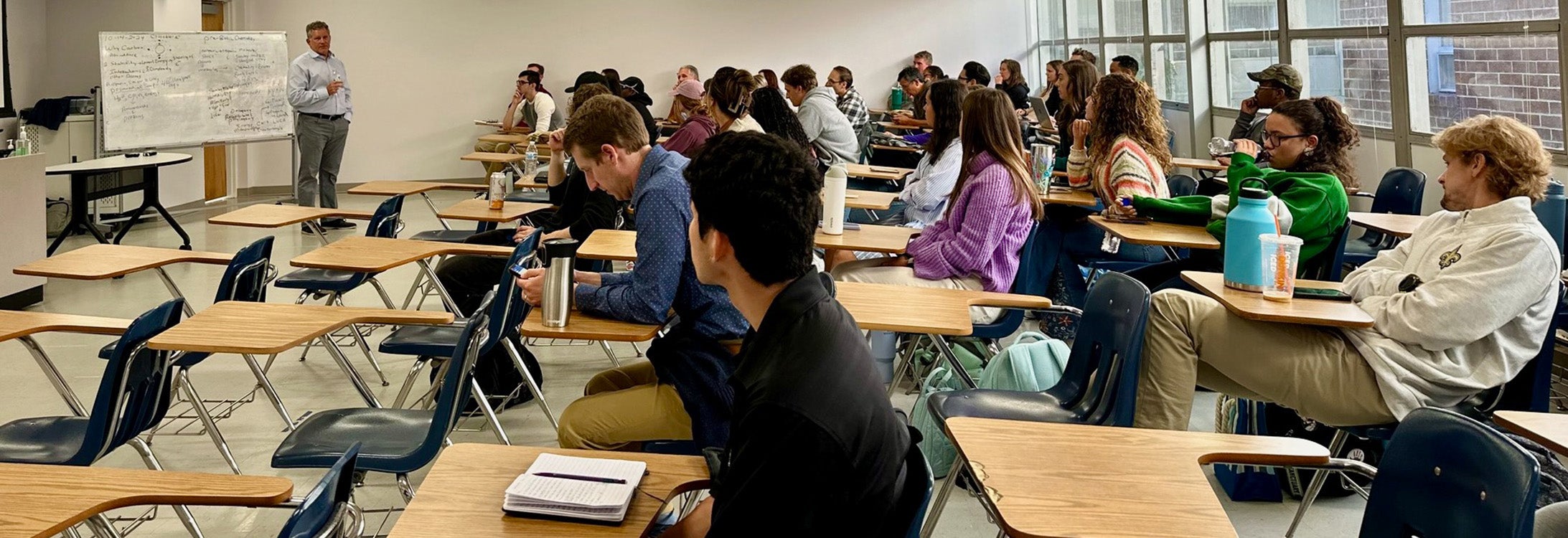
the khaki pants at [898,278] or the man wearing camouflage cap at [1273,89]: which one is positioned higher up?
the man wearing camouflage cap at [1273,89]

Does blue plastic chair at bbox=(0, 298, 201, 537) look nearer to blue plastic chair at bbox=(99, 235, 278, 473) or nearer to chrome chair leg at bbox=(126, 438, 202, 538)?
chrome chair leg at bbox=(126, 438, 202, 538)

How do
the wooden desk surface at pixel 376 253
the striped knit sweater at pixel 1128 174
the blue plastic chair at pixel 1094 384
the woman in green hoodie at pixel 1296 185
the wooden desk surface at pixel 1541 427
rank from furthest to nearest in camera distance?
the striped knit sweater at pixel 1128 174, the wooden desk surface at pixel 376 253, the woman in green hoodie at pixel 1296 185, the blue plastic chair at pixel 1094 384, the wooden desk surface at pixel 1541 427

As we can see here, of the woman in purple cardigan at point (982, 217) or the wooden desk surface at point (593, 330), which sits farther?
the woman in purple cardigan at point (982, 217)

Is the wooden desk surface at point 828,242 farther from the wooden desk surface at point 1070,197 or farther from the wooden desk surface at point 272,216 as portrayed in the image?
the wooden desk surface at point 272,216

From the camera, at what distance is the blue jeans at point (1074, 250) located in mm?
5258

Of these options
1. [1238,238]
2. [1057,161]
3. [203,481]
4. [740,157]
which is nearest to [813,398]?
[740,157]

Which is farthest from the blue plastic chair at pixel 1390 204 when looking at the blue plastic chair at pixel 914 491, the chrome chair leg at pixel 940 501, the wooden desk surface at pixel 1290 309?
the blue plastic chair at pixel 914 491

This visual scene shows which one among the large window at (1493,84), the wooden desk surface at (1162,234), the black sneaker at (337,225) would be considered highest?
the large window at (1493,84)

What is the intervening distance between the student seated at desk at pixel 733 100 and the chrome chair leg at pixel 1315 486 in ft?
11.7

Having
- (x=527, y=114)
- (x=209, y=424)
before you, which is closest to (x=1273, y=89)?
(x=209, y=424)

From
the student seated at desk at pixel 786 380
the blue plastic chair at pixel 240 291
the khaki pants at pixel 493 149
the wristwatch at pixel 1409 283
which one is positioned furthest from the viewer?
the khaki pants at pixel 493 149

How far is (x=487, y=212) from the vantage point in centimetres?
543

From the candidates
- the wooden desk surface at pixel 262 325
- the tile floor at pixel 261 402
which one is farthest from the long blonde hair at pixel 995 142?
the wooden desk surface at pixel 262 325

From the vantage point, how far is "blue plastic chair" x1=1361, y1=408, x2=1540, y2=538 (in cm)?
161
